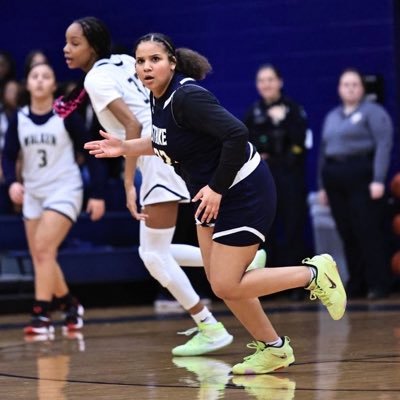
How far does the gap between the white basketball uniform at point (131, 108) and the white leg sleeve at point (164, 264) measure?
0.18m

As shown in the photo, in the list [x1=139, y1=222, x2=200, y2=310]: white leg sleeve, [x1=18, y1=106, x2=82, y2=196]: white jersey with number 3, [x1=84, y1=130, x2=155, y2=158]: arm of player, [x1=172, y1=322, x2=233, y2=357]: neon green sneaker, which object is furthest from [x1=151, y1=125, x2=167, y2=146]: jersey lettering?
[x1=18, y1=106, x2=82, y2=196]: white jersey with number 3

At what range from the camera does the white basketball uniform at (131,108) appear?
6.76 m

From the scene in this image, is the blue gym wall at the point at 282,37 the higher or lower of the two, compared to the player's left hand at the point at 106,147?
higher

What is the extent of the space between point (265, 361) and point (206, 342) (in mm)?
942

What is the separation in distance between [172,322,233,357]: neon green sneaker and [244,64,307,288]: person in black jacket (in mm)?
3855

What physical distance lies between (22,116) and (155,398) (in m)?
3.67

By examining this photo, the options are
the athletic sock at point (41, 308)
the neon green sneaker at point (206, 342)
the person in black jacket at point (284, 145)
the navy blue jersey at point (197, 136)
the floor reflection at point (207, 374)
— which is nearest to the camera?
the floor reflection at point (207, 374)

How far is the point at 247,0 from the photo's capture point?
37.0ft

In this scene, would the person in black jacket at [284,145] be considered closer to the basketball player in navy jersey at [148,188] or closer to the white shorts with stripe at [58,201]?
the white shorts with stripe at [58,201]

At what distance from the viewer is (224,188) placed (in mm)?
5363

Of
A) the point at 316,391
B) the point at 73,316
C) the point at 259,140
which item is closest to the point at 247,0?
the point at 259,140

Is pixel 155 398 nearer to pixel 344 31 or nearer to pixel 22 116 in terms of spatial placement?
pixel 22 116

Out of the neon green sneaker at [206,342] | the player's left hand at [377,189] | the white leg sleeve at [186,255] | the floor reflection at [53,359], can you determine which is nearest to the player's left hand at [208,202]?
the floor reflection at [53,359]

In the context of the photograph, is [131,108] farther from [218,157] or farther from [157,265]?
[218,157]
